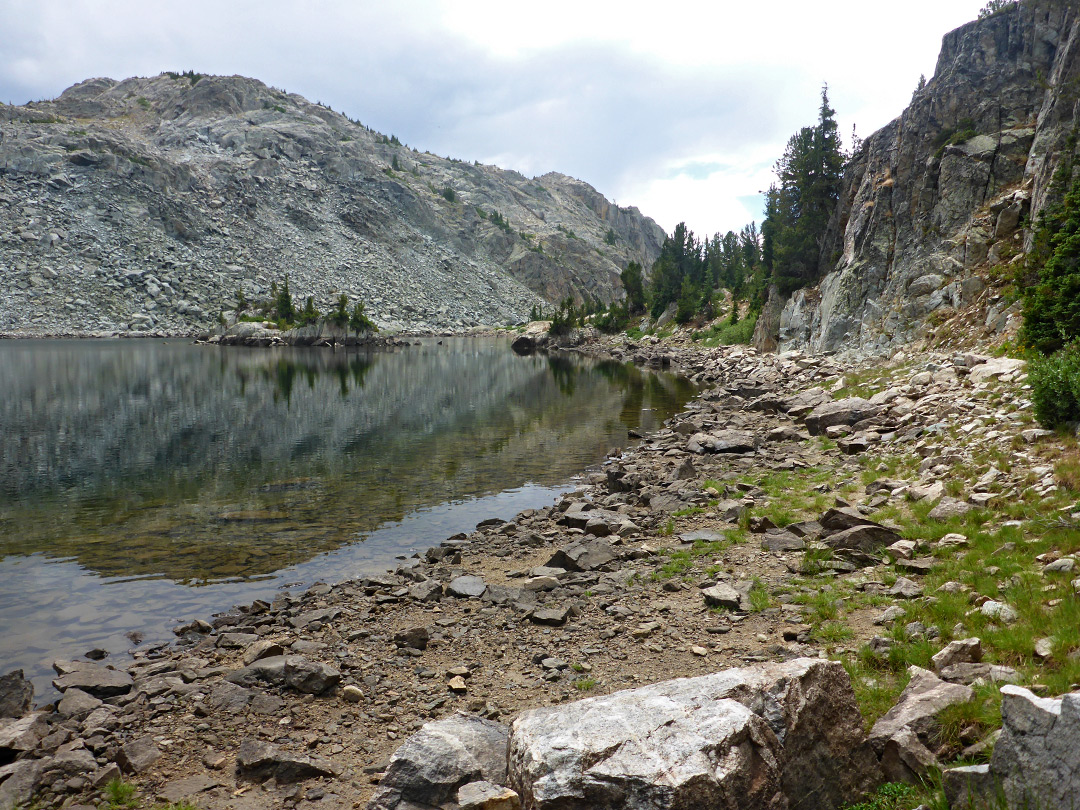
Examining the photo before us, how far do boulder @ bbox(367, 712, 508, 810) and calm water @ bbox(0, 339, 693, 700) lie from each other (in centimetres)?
732

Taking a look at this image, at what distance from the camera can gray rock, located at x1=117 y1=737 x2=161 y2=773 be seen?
684 cm

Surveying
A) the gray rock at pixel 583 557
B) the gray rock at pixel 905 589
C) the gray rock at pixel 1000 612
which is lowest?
the gray rock at pixel 583 557

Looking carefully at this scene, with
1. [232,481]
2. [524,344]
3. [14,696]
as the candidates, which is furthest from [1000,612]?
[524,344]

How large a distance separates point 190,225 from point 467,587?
161249 millimetres

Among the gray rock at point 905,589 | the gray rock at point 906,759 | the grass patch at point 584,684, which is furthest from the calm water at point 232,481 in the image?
the gray rock at point 906,759

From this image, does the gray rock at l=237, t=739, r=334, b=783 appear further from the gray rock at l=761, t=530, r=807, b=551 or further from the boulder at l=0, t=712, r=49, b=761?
the gray rock at l=761, t=530, r=807, b=551

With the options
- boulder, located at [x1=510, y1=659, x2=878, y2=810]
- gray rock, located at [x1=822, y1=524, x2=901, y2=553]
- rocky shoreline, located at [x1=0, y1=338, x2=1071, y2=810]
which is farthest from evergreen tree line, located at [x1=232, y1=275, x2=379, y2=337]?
boulder, located at [x1=510, y1=659, x2=878, y2=810]

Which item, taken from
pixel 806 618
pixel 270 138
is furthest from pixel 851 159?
pixel 270 138

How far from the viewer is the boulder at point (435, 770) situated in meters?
5.28

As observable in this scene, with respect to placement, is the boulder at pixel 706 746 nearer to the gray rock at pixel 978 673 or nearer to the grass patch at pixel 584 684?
the gray rock at pixel 978 673

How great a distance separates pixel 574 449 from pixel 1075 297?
18776mm

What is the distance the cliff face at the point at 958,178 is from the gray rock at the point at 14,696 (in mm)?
35000

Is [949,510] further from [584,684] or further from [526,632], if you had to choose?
[526,632]

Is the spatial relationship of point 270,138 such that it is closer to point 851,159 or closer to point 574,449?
A: point 851,159
